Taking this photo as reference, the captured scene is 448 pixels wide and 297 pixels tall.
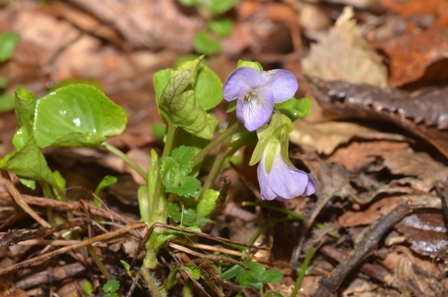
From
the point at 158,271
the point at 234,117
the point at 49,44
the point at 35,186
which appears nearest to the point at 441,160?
the point at 234,117

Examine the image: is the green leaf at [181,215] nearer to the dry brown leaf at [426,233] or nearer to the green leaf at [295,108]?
the green leaf at [295,108]

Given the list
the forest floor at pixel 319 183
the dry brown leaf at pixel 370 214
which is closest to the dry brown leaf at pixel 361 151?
the forest floor at pixel 319 183

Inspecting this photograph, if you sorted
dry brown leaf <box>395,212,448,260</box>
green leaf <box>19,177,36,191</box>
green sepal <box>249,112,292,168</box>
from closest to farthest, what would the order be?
green sepal <box>249,112,292,168</box>, green leaf <box>19,177,36,191</box>, dry brown leaf <box>395,212,448,260</box>

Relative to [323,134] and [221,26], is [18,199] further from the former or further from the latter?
[221,26]

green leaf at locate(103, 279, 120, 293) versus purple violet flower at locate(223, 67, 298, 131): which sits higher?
purple violet flower at locate(223, 67, 298, 131)

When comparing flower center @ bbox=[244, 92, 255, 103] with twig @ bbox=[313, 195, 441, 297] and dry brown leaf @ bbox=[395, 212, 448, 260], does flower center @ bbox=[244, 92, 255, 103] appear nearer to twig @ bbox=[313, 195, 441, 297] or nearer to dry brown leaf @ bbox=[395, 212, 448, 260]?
twig @ bbox=[313, 195, 441, 297]

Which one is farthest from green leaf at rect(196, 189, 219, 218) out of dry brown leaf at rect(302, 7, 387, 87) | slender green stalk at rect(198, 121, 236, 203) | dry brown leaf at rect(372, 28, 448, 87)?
dry brown leaf at rect(372, 28, 448, 87)
